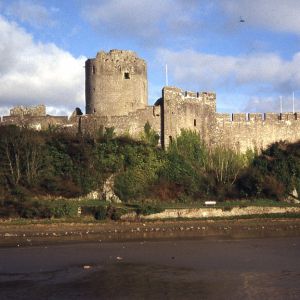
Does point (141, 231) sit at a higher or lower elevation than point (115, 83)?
lower

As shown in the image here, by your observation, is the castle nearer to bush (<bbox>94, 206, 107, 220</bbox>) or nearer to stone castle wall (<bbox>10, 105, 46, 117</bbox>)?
stone castle wall (<bbox>10, 105, 46, 117</bbox>)

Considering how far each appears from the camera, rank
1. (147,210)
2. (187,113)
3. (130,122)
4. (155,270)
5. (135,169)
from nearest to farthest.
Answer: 1. (155,270)
2. (147,210)
3. (135,169)
4. (130,122)
5. (187,113)

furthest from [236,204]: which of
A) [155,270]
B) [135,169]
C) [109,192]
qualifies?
[155,270]

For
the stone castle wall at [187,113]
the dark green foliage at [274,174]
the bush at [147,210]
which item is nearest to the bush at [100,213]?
the bush at [147,210]

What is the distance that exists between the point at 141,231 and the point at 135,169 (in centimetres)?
658

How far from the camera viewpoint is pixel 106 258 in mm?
15594

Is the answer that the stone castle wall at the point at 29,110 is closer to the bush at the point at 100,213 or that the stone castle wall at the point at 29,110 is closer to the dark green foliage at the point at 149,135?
the dark green foliage at the point at 149,135

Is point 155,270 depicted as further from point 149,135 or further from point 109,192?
point 149,135

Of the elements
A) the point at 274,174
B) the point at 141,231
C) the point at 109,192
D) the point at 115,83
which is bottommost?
the point at 141,231

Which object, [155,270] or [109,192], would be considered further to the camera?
[109,192]

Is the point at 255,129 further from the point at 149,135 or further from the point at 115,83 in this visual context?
the point at 115,83

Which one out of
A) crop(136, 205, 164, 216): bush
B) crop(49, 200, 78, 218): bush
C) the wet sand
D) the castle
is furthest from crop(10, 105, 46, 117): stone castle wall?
the wet sand

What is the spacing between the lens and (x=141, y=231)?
854 inches

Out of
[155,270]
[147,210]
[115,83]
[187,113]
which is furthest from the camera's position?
[115,83]
